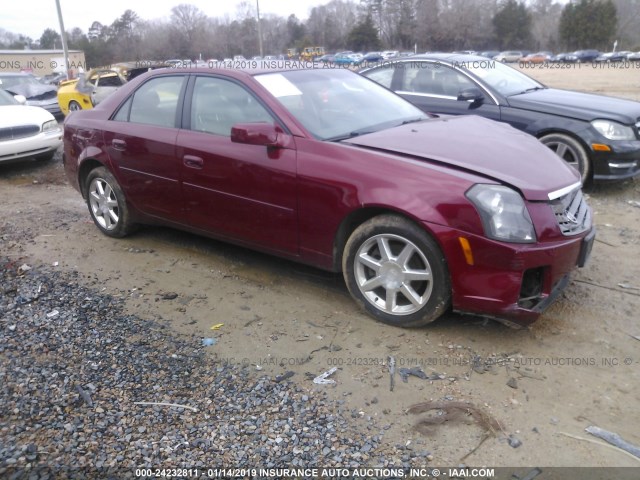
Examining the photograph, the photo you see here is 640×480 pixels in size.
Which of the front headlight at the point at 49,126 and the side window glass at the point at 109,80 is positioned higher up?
the side window glass at the point at 109,80

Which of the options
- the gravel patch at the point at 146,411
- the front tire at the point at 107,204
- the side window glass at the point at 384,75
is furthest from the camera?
the side window glass at the point at 384,75

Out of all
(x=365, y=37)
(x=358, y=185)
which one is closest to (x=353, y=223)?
(x=358, y=185)

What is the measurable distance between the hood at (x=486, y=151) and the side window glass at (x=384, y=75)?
350 cm

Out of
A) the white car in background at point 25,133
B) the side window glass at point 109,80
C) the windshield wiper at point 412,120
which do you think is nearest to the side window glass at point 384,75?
the windshield wiper at point 412,120

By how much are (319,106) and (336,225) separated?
41.8 inches

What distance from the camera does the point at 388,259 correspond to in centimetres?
350

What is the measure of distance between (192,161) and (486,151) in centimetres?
225

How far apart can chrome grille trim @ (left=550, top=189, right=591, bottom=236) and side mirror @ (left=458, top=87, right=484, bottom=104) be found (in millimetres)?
3209

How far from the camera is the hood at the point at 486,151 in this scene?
3307 millimetres

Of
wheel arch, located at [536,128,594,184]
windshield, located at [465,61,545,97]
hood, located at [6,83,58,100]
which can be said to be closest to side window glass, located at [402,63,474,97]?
windshield, located at [465,61,545,97]

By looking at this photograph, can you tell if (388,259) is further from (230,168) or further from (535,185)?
(230,168)

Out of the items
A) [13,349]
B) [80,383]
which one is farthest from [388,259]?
[13,349]

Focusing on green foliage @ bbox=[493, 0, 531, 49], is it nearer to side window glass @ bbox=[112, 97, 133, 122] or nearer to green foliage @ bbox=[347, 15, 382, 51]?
green foliage @ bbox=[347, 15, 382, 51]

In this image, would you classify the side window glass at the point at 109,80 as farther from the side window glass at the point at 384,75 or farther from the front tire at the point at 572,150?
the front tire at the point at 572,150
